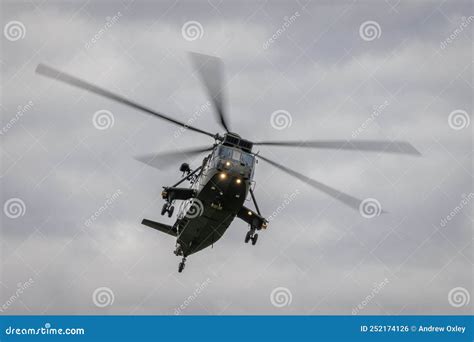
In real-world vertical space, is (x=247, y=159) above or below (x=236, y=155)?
above

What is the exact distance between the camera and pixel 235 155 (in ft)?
102

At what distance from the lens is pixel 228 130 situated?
32938mm

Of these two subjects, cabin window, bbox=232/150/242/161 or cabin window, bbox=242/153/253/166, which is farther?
cabin window, bbox=242/153/253/166

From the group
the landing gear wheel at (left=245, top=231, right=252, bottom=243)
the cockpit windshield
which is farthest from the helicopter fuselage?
the landing gear wheel at (left=245, top=231, right=252, bottom=243)

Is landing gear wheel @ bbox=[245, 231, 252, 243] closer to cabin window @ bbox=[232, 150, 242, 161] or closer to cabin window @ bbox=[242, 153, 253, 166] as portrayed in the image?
cabin window @ bbox=[242, 153, 253, 166]

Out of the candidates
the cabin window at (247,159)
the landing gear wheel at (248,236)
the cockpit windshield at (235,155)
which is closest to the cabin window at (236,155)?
the cockpit windshield at (235,155)

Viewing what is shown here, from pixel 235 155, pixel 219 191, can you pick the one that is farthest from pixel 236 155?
pixel 219 191

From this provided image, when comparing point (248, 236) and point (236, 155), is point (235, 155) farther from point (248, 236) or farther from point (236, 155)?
point (248, 236)

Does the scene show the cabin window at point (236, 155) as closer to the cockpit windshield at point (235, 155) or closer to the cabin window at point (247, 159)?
the cockpit windshield at point (235, 155)

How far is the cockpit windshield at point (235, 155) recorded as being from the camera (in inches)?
1221

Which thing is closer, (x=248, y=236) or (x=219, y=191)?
(x=219, y=191)

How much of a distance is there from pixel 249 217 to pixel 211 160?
5.29 metres

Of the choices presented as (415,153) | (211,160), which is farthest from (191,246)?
(415,153)

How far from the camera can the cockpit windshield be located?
31.0m
